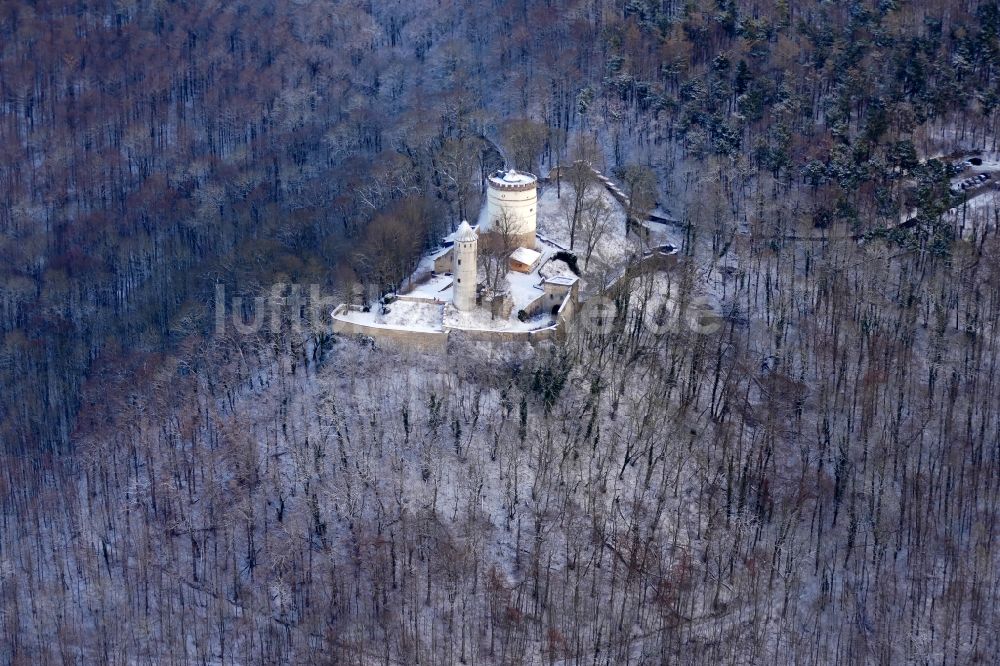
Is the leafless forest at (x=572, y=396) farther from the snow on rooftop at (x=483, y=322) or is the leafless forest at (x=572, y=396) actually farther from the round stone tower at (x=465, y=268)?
the round stone tower at (x=465, y=268)

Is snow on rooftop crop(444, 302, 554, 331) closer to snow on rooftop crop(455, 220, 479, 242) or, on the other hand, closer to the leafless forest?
the leafless forest

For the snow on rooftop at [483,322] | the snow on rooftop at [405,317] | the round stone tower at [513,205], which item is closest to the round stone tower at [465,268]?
the snow on rooftop at [483,322]

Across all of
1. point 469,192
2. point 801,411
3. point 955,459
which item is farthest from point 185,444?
point 955,459

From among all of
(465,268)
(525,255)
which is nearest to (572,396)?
(465,268)

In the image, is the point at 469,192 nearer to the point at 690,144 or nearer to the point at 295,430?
the point at 690,144

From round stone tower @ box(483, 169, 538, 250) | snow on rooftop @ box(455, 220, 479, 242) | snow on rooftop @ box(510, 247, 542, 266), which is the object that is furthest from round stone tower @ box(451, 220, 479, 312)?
round stone tower @ box(483, 169, 538, 250)

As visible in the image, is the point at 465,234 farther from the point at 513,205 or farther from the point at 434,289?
the point at 513,205
